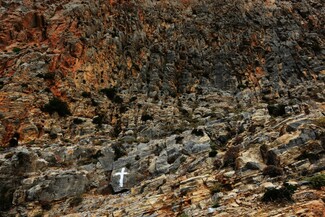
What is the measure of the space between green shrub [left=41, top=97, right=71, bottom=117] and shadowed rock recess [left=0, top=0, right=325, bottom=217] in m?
0.13

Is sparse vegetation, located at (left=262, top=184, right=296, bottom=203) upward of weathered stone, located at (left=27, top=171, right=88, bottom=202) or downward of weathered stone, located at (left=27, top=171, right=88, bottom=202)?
downward

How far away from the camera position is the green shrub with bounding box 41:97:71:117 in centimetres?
3422

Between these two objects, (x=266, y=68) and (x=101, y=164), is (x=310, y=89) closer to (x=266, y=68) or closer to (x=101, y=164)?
(x=266, y=68)

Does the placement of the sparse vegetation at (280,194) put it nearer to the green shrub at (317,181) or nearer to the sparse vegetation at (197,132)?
the green shrub at (317,181)

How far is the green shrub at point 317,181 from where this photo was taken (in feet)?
57.2

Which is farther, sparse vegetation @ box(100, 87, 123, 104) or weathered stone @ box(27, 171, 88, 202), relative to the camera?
sparse vegetation @ box(100, 87, 123, 104)

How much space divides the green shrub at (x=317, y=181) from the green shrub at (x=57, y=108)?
77.4 feet

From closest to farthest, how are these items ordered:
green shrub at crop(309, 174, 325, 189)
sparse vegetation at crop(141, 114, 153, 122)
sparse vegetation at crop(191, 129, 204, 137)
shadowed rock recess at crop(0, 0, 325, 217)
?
green shrub at crop(309, 174, 325, 189), shadowed rock recess at crop(0, 0, 325, 217), sparse vegetation at crop(191, 129, 204, 137), sparse vegetation at crop(141, 114, 153, 122)

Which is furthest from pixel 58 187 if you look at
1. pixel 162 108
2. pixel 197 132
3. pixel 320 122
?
pixel 320 122

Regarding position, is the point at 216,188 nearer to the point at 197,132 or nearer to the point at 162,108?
the point at 197,132

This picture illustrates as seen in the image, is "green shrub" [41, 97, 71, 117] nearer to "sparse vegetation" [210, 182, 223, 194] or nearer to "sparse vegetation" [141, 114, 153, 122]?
"sparse vegetation" [141, 114, 153, 122]

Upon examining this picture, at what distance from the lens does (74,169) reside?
92.4 feet

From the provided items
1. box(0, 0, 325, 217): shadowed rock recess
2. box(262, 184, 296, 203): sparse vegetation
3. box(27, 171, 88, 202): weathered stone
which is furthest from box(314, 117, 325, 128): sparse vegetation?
box(27, 171, 88, 202): weathered stone

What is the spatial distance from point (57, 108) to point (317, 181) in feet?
80.0
